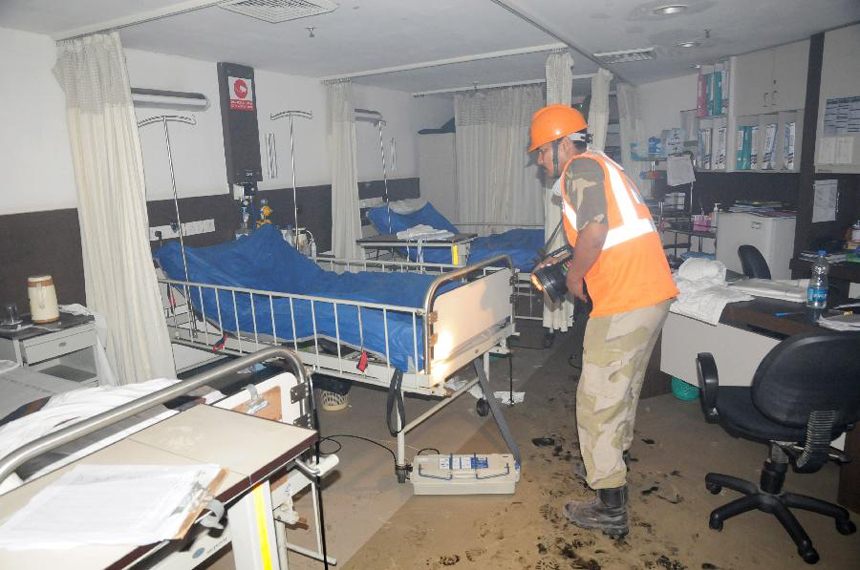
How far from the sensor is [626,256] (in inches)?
89.0

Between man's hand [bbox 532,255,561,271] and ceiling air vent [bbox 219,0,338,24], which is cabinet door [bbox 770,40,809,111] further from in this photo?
ceiling air vent [bbox 219,0,338,24]

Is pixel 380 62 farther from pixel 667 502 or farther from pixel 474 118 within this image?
A: pixel 667 502

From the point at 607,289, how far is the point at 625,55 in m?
3.05

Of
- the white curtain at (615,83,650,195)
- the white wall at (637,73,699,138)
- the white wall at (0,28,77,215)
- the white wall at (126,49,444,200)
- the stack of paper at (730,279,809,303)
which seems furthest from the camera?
the white curtain at (615,83,650,195)

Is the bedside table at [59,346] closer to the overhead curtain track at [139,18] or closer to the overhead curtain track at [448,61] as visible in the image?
the overhead curtain track at [139,18]

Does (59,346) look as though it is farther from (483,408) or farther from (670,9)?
(670,9)

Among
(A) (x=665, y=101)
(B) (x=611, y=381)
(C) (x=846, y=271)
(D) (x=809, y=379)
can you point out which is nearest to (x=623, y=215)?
(B) (x=611, y=381)

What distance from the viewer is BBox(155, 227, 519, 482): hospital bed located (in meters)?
2.65

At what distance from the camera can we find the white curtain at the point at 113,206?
10.7ft

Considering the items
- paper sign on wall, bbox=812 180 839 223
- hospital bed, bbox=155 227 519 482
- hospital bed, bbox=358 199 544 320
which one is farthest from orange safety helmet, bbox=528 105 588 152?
paper sign on wall, bbox=812 180 839 223

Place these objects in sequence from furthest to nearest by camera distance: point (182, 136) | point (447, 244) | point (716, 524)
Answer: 1. point (447, 244)
2. point (182, 136)
3. point (716, 524)

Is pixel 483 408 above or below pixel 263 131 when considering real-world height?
below

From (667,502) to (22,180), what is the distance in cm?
401

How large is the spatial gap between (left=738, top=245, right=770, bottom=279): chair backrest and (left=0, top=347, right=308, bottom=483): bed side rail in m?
3.07
